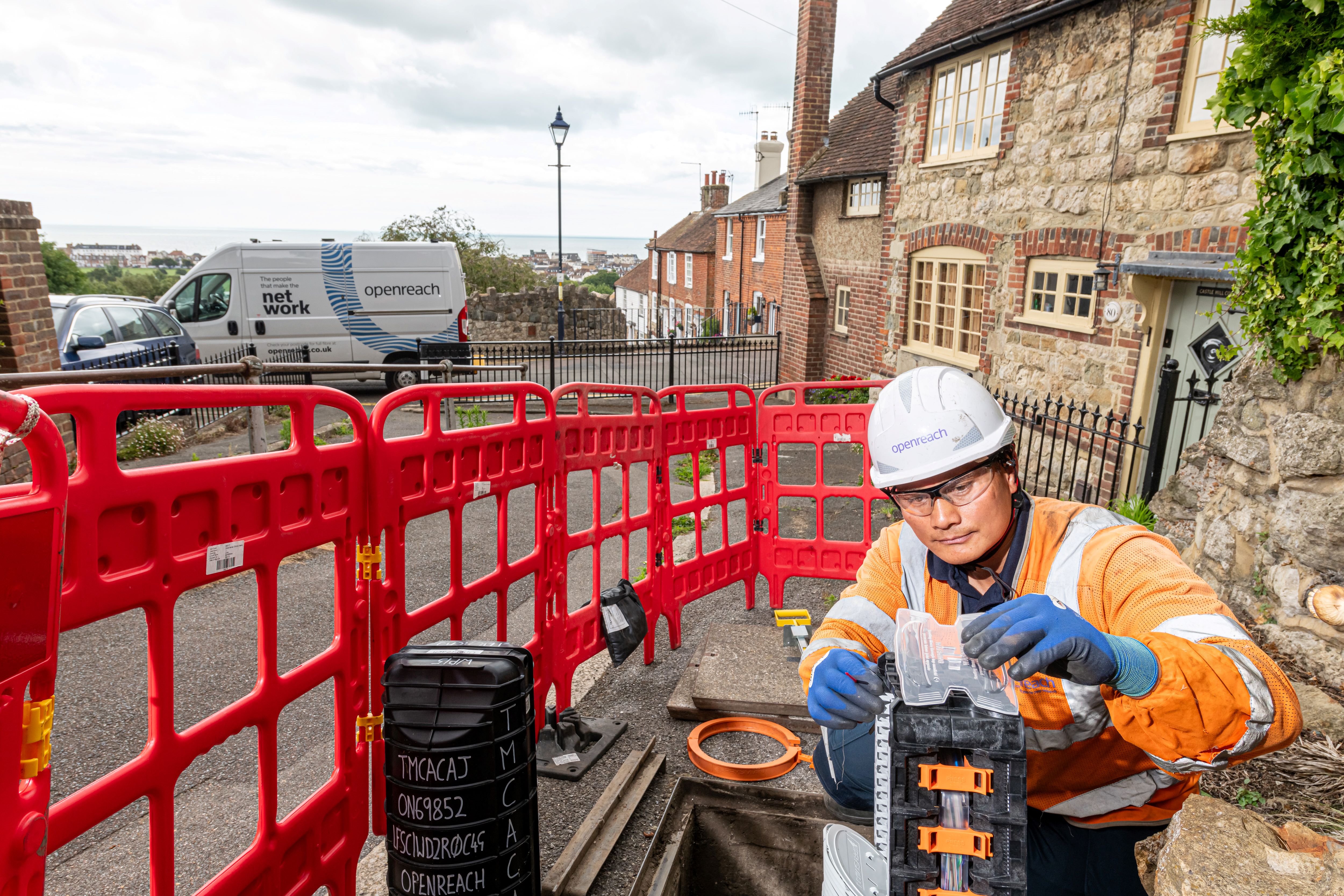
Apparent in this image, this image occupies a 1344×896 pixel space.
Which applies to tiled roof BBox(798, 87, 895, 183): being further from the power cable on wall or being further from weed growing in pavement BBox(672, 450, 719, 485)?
weed growing in pavement BBox(672, 450, 719, 485)

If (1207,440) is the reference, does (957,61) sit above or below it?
above

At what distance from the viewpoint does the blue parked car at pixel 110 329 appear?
10016mm

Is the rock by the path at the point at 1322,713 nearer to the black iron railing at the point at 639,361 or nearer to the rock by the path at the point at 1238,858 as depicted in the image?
the rock by the path at the point at 1238,858

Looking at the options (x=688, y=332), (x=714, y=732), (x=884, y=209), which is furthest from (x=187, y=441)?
(x=688, y=332)

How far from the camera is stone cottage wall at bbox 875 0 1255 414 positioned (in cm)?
698

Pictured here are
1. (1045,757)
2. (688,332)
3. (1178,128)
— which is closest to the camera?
(1045,757)

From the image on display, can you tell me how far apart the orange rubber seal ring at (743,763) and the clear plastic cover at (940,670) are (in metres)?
1.80

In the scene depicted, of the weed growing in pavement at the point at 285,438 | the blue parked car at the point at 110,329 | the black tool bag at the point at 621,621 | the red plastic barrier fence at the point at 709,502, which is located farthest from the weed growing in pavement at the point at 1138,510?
the blue parked car at the point at 110,329

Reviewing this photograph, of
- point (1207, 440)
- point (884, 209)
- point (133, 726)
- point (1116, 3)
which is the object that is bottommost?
point (133, 726)

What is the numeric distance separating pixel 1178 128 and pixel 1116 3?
1.62m

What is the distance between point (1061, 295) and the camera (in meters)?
8.60

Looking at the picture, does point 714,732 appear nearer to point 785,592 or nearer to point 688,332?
point 785,592

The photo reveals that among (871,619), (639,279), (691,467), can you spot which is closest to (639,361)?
(691,467)

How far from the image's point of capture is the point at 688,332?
38.8 m
